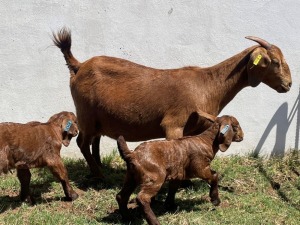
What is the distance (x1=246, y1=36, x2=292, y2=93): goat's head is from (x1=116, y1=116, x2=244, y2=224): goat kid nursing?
0.75 metres

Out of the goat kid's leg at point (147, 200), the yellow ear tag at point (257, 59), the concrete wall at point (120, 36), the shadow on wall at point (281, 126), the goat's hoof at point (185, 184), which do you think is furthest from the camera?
the shadow on wall at point (281, 126)

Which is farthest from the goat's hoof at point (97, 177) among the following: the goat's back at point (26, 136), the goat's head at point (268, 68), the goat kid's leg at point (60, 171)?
the goat's head at point (268, 68)

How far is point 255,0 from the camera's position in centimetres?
776

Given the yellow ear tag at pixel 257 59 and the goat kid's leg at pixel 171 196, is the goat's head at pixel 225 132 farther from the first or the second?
the yellow ear tag at pixel 257 59

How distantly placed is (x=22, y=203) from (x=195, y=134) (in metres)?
2.22

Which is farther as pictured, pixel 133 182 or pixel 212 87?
pixel 212 87

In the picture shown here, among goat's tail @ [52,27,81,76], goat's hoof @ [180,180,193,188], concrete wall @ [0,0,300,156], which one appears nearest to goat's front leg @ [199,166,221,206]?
goat's hoof @ [180,180,193,188]

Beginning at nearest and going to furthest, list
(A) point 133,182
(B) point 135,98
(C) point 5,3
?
(A) point 133,182
(B) point 135,98
(C) point 5,3

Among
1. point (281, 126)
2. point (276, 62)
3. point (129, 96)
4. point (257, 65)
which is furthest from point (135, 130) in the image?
point (281, 126)

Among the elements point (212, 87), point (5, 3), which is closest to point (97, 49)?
point (5, 3)

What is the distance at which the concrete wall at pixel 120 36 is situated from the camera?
757 centimetres

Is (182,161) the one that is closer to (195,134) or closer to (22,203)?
(195,134)

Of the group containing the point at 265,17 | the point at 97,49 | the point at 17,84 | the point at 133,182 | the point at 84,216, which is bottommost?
the point at 84,216

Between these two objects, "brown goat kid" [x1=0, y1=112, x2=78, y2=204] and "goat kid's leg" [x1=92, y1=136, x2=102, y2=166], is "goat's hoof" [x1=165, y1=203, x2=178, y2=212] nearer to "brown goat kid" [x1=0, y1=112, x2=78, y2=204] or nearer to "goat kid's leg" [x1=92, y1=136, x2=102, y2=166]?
"brown goat kid" [x1=0, y1=112, x2=78, y2=204]
